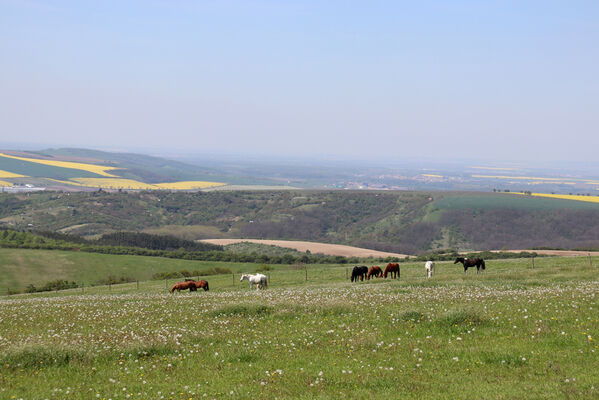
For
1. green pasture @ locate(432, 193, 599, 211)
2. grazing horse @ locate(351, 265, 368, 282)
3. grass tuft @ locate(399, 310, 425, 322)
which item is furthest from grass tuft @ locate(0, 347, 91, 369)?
green pasture @ locate(432, 193, 599, 211)

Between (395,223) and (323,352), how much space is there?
162 meters

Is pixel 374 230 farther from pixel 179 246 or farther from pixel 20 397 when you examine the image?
pixel 20 397

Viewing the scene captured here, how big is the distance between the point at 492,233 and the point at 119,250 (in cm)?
9795

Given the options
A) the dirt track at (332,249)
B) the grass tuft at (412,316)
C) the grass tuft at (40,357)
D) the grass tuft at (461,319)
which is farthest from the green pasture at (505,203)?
the grass tuft at (40,357)

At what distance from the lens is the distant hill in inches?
5630

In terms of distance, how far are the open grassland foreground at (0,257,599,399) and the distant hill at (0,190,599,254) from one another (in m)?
114

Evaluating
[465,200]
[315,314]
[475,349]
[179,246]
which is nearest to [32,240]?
[179,246]

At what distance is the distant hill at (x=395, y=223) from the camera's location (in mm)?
143000

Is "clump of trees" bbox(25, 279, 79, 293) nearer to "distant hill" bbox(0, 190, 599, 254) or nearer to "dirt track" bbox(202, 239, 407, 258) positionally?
"dirt track" bbox(202, 239, 407, 258)

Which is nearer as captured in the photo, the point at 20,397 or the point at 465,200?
the point at 20,397

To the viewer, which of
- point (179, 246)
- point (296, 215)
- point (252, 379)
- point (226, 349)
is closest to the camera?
point (252, 379)

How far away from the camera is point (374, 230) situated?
172500 mm

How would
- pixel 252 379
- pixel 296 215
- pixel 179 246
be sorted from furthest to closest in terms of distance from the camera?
pixel 296 215 < pixel 179 246 < pixel 252 379

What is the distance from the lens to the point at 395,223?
173 metres
